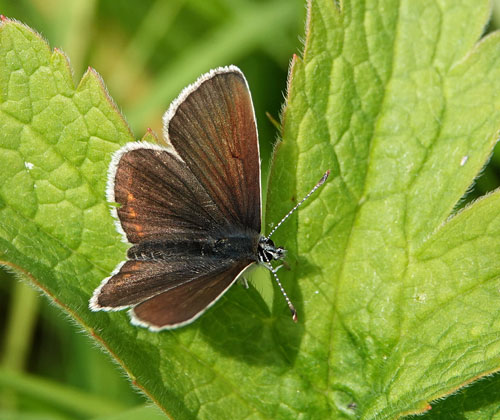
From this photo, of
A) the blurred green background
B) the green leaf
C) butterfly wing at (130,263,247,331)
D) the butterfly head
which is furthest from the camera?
the blurred green background

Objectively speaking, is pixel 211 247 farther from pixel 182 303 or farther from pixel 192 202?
pixel 182 303

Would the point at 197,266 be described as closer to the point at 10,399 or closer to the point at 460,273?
the point at 460,273

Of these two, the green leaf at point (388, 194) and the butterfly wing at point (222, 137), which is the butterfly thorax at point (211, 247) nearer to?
the butterfly wing at point (222, 137)

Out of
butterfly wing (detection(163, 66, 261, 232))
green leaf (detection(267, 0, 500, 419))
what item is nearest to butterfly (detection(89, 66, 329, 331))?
butterfly wing (detection(163, 66, 261, 232))

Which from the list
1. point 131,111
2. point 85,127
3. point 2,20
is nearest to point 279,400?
point 85,127

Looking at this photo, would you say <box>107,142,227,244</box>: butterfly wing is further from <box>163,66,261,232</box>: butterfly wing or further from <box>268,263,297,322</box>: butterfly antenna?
<box>268,263,297,322</box>: butterfly antenna

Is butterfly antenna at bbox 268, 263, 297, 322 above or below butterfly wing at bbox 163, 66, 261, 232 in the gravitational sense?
below
